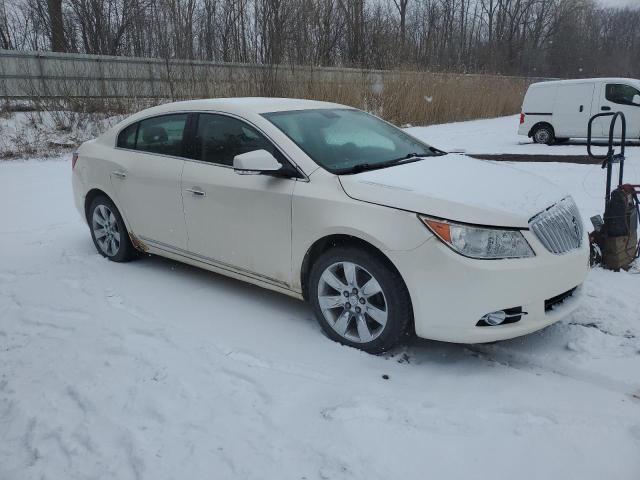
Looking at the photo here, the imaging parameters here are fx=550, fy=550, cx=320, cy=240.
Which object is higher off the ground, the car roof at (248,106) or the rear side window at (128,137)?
the car roof at (248,106)

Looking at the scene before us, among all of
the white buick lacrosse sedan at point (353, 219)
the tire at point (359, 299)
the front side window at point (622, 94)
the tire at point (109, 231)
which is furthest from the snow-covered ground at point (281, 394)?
the front side window at point (622, 94)

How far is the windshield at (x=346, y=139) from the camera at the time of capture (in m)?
3.83

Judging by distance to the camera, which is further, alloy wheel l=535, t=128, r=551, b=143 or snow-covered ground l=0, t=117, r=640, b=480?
alloy wheel l=535, t=128, r=551, b=143

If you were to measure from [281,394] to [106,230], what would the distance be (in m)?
3.14

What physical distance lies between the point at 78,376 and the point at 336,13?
946 inches

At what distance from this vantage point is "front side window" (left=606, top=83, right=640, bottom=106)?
1404 cm

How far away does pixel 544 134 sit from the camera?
15.3 m

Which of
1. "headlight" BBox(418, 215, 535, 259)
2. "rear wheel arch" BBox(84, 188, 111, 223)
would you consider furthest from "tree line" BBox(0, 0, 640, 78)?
"headlight" BBox(418, 215, 535, 259)

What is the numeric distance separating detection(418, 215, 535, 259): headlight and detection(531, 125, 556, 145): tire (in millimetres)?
13542

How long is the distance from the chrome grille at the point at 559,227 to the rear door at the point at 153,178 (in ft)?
8.86

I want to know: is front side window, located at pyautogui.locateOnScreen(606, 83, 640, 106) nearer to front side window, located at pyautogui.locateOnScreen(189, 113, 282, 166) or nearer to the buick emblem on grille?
the buick emblem on grille

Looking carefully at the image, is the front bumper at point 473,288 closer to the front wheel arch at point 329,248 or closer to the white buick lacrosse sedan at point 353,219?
the white buick lacrosse sedan at point 353,219

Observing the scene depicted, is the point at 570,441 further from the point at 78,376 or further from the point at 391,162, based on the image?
the point at 78,376

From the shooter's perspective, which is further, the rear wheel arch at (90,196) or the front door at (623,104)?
the front door at (623,104)
